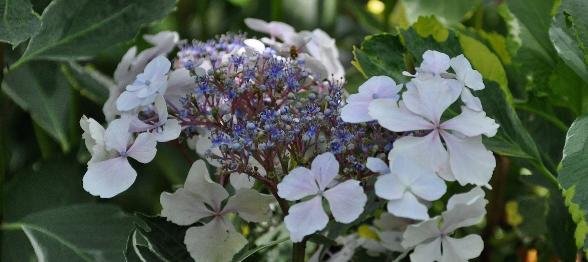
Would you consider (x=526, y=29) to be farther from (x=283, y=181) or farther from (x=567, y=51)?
(x=283, y=181)

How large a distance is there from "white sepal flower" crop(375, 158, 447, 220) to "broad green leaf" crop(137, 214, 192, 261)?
0.74 ft

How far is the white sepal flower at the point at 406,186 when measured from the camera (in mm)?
612

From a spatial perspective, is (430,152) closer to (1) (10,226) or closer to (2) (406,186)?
(2) (406,186)

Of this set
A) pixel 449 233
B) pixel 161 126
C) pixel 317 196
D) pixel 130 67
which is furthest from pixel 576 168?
pixel 130 67

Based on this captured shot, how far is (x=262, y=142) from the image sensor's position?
0.68 metres

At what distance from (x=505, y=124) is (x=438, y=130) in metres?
0.18

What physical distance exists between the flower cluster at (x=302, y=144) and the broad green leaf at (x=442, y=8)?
0.27 metres

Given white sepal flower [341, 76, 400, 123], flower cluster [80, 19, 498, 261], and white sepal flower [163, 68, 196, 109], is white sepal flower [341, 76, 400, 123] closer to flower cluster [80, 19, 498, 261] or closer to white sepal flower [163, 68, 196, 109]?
flower cluster [80, 19, 498, 261]

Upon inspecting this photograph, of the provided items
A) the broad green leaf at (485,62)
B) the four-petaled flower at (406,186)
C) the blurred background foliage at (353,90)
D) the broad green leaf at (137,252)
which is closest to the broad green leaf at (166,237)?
the broad green leaf at (137,252)

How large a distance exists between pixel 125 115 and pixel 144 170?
643mm

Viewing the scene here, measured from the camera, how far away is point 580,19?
2.54ft

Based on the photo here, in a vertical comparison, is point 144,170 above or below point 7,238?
below

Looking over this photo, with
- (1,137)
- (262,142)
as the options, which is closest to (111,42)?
(1,137)

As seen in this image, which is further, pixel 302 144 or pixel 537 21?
pixel 537 21
